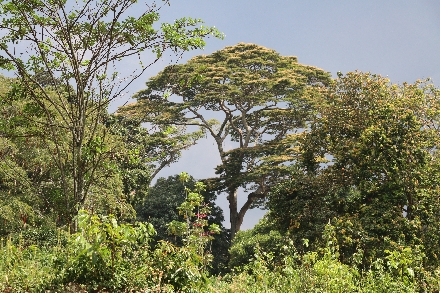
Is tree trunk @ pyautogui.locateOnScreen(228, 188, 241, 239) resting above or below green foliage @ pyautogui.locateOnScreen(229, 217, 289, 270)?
above

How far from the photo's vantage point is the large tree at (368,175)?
10172mm

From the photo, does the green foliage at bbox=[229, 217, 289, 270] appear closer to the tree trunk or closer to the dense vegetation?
the dense vegetation

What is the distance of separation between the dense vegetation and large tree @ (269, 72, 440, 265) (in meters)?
0.03

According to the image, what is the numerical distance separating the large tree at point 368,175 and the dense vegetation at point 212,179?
35 millimetres

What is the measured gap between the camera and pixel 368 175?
1097 centimetres

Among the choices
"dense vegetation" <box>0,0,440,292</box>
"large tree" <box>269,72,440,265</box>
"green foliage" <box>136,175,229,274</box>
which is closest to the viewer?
"dense vegetation" <box>0,0,440,292</box>

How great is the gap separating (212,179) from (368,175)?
39.8 feet

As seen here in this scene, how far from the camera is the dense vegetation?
15.3ft

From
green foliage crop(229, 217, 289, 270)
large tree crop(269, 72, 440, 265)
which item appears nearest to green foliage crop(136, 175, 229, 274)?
green foliage crop(229, 217, 289, 270)

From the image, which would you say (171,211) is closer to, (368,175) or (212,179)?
(212,179)

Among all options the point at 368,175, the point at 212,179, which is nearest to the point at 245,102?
the point at 212,179

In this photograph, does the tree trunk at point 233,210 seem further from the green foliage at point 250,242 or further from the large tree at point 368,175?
the large tree at point 368,175

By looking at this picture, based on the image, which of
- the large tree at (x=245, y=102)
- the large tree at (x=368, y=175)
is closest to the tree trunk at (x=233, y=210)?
the large tree at (x=245, y=102)

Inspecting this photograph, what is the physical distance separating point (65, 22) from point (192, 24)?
1.54 metres
